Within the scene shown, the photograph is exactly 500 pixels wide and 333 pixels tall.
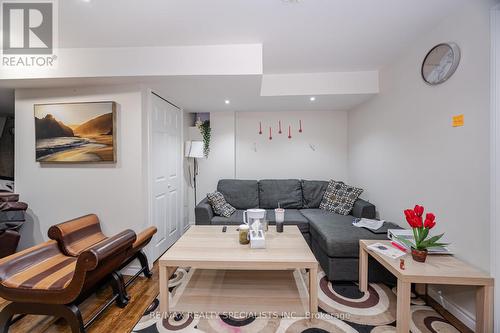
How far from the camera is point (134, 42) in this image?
1919 millimetres

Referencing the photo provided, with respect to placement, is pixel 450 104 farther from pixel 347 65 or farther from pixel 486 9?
pixel 347 65

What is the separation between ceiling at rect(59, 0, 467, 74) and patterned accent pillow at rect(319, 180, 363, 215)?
1778mm

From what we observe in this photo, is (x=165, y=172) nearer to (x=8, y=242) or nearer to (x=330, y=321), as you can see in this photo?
(x=8, y=242)

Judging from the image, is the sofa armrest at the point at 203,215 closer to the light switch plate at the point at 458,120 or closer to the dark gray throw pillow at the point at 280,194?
the dark gray throw pillow at the point at 280,194

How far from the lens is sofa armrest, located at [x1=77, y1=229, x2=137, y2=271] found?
1.35 m

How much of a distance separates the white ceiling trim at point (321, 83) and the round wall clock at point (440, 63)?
789mm

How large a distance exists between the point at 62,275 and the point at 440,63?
3.51 meters

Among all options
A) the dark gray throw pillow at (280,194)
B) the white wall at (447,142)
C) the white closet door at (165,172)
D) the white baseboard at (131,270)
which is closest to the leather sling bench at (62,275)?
the white baseboard at (131,270)

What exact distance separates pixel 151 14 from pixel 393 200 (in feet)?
9.96

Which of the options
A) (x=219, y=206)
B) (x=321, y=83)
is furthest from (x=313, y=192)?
(x=321, y=83)

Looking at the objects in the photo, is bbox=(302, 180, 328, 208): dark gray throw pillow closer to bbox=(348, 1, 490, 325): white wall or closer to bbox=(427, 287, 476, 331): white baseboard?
bbox=(348, 1, 490, 325): white wall

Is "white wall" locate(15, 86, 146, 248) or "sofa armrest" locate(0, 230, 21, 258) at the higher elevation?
"white wall" locate(15, 86, 146, 248)

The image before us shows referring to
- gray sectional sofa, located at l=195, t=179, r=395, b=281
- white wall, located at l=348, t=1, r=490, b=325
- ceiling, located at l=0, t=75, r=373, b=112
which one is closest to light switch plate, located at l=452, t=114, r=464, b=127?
white wall, located at l=348, t=1, r=490, b=325

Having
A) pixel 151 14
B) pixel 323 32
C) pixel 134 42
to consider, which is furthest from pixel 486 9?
pixel 134 42
